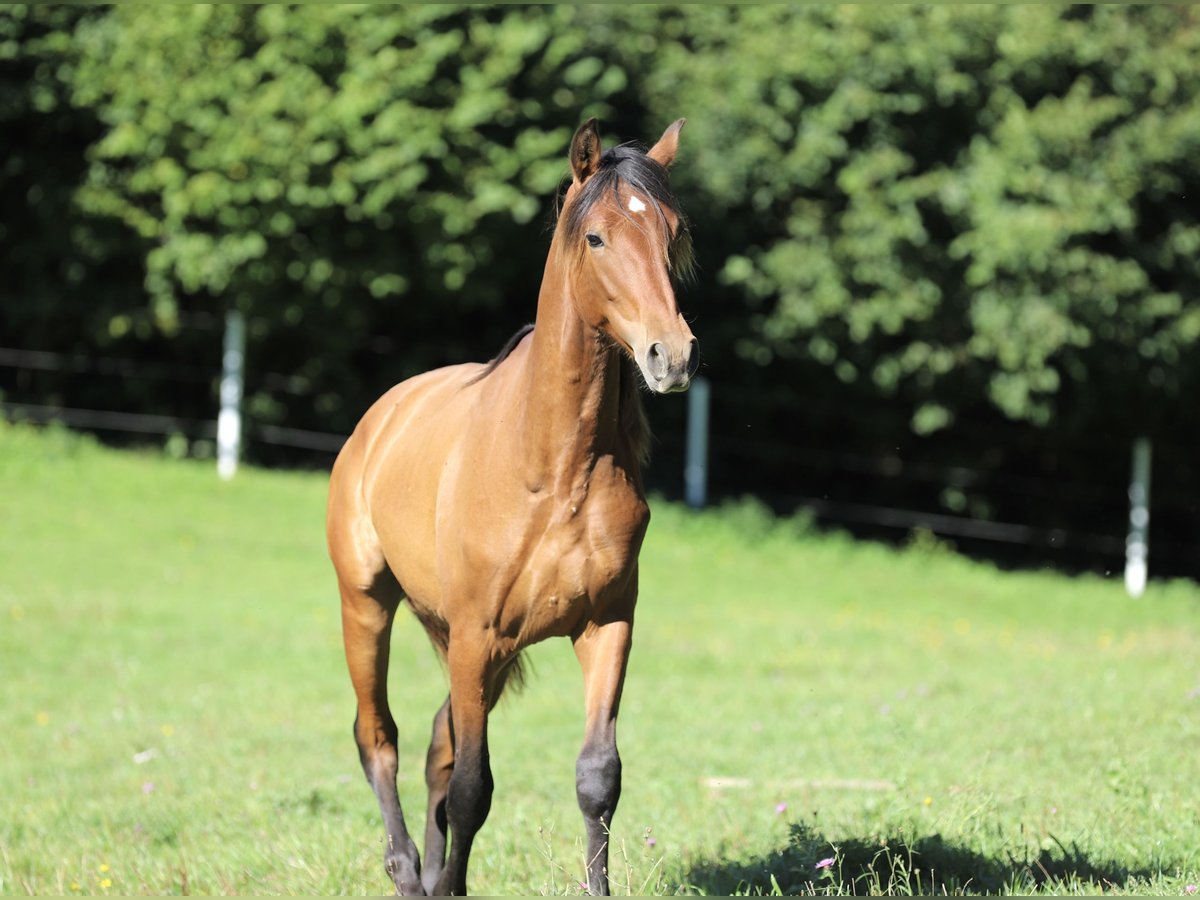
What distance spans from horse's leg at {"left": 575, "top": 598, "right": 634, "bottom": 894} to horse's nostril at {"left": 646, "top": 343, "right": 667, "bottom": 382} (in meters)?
1.04

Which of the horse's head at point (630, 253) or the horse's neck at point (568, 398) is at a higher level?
the horse's head at point (630, 253)

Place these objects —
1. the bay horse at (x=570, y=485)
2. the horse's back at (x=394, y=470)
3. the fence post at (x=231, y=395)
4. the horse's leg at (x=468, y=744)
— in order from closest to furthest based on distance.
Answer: the bay horse at (x=570, y=485)
the horse's leg at (x=468, y=744)
the horse's back at (x=394, y=470)
the fence post at (x=231, y=395)

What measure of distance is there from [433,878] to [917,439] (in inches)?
556

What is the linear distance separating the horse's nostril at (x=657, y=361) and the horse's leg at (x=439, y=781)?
6.91 ft

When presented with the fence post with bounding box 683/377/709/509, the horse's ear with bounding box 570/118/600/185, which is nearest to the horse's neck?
the horse's ear with bounding box 570/118/600/185

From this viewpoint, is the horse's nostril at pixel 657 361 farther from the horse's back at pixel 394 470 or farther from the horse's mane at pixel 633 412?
the horse's back at pixel 394 470

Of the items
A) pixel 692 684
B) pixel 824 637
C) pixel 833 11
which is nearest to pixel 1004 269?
pixel 833 11

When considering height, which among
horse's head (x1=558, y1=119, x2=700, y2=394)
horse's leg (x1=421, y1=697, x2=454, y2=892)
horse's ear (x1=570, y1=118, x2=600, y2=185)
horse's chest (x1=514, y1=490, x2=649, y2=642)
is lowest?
horse's leg (x1=421, y1=697, x2=454, y2=892)

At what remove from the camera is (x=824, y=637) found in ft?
41.8

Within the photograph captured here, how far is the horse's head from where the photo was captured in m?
4.07

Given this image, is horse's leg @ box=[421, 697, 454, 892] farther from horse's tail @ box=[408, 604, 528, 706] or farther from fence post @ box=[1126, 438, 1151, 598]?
fence post @ box=[1126, 438, 1151, 598]

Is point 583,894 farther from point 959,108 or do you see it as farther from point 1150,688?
point 959,108

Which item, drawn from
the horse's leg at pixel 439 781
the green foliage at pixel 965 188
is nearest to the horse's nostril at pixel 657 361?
the horse's leg at pixel 439 781

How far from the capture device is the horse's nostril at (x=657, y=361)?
4012 millimetres
